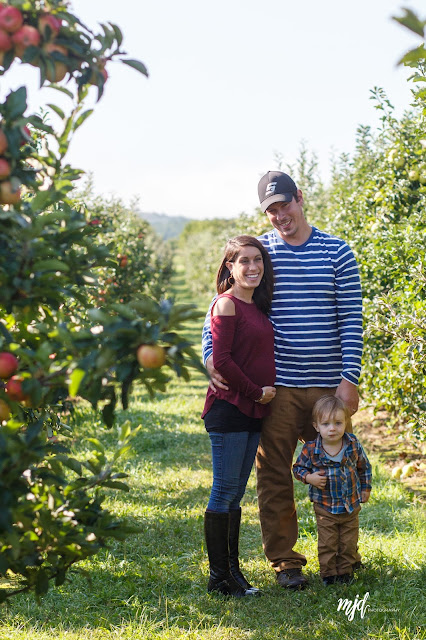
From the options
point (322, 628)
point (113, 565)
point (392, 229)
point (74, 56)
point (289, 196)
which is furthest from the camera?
point (392, 229)

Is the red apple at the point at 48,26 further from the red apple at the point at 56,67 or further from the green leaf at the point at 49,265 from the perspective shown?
the green leaf at the point at 49,265

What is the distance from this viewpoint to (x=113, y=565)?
3.65m

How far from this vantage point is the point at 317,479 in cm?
333

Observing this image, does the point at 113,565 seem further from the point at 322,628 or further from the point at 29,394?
the point at 29,394

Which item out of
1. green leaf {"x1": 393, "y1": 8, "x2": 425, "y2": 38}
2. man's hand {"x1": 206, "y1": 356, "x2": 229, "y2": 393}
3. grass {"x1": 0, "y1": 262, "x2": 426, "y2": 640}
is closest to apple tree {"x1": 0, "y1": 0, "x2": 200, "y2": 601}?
grass {"x1": 0, "y1": 262, "x2": 426, "y2": 640}

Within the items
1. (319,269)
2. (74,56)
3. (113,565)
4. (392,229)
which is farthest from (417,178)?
(74,56)

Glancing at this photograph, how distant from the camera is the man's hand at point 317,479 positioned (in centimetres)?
332

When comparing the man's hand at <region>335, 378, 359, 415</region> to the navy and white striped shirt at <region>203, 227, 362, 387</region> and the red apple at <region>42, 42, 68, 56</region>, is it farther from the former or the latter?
the red apple at <region>42, 42, 68, 56</region>

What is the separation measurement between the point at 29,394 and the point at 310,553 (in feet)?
8.26

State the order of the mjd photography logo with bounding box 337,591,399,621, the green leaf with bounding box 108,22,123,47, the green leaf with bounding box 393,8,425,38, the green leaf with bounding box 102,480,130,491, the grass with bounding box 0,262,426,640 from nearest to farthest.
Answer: the green leaf with bounding box 393,8,425,38, the green leaf with bounding box 108,22,123,47, the green leaf with bounding box 102,480,130,491, the grass with bounding box 0,262,426,640, the mjd photography logo with bounding box 337,591,399,621

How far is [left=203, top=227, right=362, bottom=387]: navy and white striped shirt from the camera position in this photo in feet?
11.1

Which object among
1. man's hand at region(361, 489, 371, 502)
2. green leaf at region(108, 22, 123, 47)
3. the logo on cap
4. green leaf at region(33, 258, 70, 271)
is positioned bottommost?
man's hand at region(361, 489, 371, 502)

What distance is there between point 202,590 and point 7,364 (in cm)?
208

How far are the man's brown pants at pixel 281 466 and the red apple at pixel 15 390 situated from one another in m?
1.86
